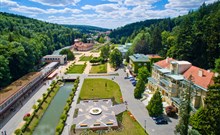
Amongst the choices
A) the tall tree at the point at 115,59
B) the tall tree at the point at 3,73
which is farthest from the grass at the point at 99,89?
the tall tree at the point at 3,73

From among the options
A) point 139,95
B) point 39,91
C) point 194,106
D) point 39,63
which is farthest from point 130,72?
point 39,63

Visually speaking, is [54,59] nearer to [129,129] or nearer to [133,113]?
[133,113]

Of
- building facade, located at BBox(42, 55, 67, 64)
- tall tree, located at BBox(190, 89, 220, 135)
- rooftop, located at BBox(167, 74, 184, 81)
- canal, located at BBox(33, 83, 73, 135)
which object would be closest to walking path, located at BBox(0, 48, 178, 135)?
canal, located at BBox(33, 83, 73, 135)

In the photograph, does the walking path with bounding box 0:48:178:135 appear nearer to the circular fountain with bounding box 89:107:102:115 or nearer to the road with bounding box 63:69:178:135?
the road with bounding box 63:69:178:135

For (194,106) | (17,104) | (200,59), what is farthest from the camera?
(200,59)

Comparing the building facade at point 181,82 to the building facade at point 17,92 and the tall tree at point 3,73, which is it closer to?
the building facade at point 17,92

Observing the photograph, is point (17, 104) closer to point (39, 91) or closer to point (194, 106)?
point (39, 91)
